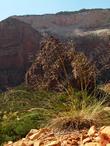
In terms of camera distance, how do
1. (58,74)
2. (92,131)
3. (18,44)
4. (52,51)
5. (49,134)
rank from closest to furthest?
(92,131) → (49,134) → (52,51) → (58,74) → (18,44)

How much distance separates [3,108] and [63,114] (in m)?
4.49

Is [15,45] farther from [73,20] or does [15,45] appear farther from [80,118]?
[80,118]

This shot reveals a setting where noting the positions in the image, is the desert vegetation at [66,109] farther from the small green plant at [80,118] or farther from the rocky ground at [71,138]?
the rocky ground at [71,138]

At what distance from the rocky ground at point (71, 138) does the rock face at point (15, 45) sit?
120 ft

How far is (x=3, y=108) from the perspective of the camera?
11.2 m

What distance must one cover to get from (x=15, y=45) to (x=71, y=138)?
42.5m

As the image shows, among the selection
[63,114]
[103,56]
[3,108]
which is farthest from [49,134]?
[3,108]

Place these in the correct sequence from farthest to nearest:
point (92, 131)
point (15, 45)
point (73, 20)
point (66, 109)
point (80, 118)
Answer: point (73, 20) → point (15, 45) → point (66, 109) → point (80, 118) → point (92, 131)

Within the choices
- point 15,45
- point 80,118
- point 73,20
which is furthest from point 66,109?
point 73,20

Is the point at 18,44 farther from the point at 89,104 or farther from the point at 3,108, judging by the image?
the point at 89,104

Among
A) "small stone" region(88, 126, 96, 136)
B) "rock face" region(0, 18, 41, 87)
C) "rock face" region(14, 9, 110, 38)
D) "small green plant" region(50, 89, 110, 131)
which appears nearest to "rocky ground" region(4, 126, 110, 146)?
"small stone" region(88, 126, 96, 136)

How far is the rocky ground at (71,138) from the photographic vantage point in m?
5.45

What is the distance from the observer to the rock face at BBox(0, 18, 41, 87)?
4603 cm

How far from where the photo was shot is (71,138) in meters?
6.28
